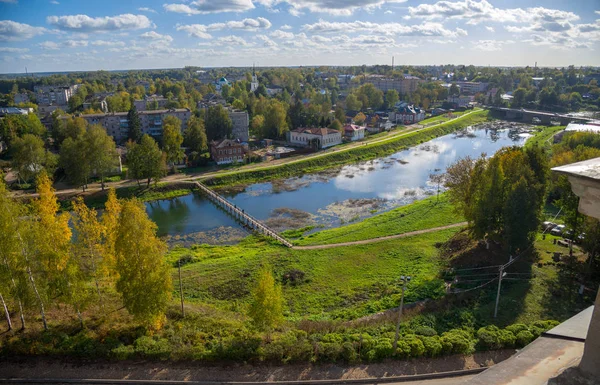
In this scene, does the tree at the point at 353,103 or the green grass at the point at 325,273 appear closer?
the green grass at the point at 325,273

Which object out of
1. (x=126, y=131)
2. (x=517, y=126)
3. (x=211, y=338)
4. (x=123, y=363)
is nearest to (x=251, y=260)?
(x=211, y=338)

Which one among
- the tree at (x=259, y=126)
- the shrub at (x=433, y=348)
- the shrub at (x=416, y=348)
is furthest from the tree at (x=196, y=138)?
the shrub at (x=433, y=348)

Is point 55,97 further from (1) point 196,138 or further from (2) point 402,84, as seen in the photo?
(2) point 402,84

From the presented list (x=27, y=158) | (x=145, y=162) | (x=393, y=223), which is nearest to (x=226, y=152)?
(x=145, y=162)

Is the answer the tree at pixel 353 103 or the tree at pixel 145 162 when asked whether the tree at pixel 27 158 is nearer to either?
the tree at pixel 145 162

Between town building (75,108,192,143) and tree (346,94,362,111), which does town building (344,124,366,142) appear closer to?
tree (346,94,362,111)

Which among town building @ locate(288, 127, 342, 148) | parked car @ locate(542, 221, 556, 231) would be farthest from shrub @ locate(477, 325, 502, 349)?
town building @ locate(288, 127, 342, 148)
